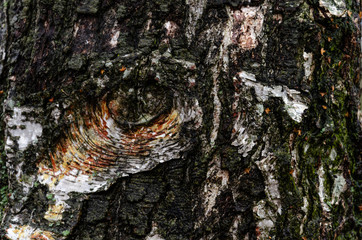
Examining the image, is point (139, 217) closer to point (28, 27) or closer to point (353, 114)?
point (28, 27)

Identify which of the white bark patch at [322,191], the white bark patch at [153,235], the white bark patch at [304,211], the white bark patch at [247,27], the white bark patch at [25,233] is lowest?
the white bark patch at [25,233]

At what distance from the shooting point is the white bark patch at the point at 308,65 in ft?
4.47

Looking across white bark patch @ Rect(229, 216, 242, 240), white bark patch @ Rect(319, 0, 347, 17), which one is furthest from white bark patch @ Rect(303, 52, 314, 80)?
white bark patch @ Rect(229, 216, 242, 240)

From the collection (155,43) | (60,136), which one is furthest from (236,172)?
(60,136)

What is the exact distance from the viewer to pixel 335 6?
140cm

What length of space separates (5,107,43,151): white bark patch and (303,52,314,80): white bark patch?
3.81ft

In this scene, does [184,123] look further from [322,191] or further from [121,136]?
[322,191]

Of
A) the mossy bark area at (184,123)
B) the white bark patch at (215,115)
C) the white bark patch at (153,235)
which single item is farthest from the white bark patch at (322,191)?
the white bark patch at (153,235)

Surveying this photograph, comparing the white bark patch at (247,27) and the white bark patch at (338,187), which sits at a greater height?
the white bark patch at (247,27)

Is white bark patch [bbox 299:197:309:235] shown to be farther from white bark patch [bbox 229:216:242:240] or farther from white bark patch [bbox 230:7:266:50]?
white bark patch [bbox 230:7:266:50]

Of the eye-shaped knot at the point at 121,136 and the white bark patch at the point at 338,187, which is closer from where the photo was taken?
the eye-shaped knot at the point at 121,136

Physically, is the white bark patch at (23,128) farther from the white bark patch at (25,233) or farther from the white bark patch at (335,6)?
the white bark patch at (335,6)

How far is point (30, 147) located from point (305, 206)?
1199mm

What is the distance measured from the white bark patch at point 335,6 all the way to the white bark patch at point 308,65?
8.6 inches
